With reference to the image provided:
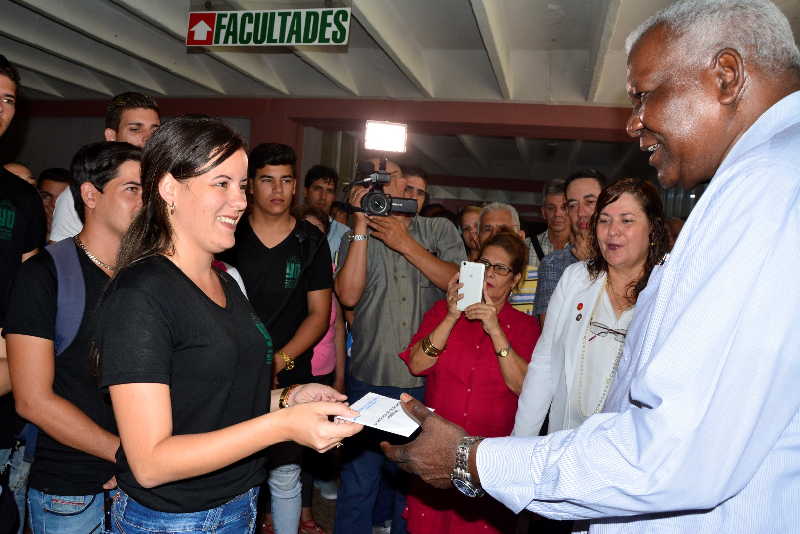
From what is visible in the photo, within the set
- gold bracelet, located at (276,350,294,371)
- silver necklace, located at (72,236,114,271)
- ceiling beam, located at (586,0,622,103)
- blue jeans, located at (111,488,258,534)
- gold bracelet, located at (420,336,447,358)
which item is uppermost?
ceiling beam, located at (586,0,622,103)

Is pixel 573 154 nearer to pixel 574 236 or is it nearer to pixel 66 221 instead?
pixel 574 236

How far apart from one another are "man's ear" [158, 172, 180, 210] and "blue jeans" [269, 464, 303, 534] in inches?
65.2

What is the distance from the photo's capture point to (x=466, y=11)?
18.1 feet

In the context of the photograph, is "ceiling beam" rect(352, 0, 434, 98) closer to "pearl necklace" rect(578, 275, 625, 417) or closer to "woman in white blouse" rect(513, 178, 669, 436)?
"woman in white blouse" rect(513, 178, 669, 436)

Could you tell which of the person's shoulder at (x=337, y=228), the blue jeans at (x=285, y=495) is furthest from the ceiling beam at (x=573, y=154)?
the blue jeans at (x=285, y=495)

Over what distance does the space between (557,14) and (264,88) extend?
4.39 m

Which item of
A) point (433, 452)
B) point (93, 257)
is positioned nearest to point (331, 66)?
point (93, 257)

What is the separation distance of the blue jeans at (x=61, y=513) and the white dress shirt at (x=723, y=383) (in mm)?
1398

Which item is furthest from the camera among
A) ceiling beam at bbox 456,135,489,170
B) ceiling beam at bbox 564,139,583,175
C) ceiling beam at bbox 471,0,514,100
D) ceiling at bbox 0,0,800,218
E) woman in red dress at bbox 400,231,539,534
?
ceiling beam at bbox 456,135,489,170

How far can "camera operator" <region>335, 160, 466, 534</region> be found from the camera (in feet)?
9.45

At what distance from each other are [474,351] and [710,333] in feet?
5.72

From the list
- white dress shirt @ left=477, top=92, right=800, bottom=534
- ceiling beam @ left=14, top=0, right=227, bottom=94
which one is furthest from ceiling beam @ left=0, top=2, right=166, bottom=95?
white dress shirt @ left=477, top=92, right=800, bottom=534

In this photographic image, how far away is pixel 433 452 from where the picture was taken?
1.36 m

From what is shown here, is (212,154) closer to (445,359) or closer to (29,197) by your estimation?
(29,197)
